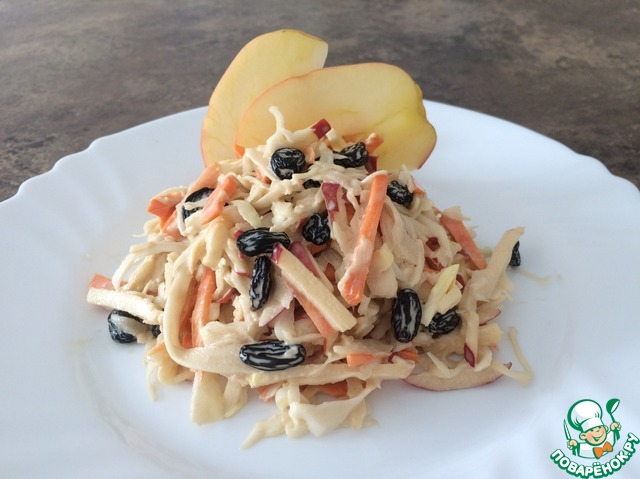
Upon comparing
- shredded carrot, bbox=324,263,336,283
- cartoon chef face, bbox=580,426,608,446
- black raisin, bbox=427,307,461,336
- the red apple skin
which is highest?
the red apple skin

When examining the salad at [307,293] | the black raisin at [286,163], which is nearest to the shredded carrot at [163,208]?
the salad at [307,293]

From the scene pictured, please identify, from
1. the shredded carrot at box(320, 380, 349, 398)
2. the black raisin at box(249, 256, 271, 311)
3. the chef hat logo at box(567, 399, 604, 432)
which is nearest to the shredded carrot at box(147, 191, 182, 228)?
the black raisin at box(249, 256, 271, 311)

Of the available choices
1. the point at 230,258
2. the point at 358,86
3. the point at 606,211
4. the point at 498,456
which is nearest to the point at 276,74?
the point at 358,86

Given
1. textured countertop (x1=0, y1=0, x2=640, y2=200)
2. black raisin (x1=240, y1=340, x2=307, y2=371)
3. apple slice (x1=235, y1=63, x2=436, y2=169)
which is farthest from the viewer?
textured countertop (x1=0, y1=0, x2=640, y2=200)

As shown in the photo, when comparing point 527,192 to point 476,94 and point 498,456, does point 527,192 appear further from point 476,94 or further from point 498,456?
point 476,94

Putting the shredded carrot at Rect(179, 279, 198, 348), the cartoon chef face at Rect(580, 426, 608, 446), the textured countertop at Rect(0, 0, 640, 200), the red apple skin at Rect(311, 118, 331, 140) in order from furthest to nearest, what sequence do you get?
the textured countertop at Rect(0, 0, 640, 200) → the red apple skin at Rect(311, 118, 331, 140) → the shredded carrot at Rect(179, 279, 198, 348) → the cartoon chef face at Rect(580, 426, 608, 446)

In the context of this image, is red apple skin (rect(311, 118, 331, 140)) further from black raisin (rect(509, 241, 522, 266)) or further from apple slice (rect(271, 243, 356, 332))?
black raisin (rect(509, 241, 522, 266))

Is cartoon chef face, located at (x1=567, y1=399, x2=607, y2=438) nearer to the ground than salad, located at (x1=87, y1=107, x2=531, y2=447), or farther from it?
nearer to the ground

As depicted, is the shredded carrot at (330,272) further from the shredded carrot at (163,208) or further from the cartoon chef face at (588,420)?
the cartoon chef face at (588,420)

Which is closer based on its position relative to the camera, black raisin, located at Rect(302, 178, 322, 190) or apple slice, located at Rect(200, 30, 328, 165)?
black raisin, located at Rect(302, 178, 322, 190)
